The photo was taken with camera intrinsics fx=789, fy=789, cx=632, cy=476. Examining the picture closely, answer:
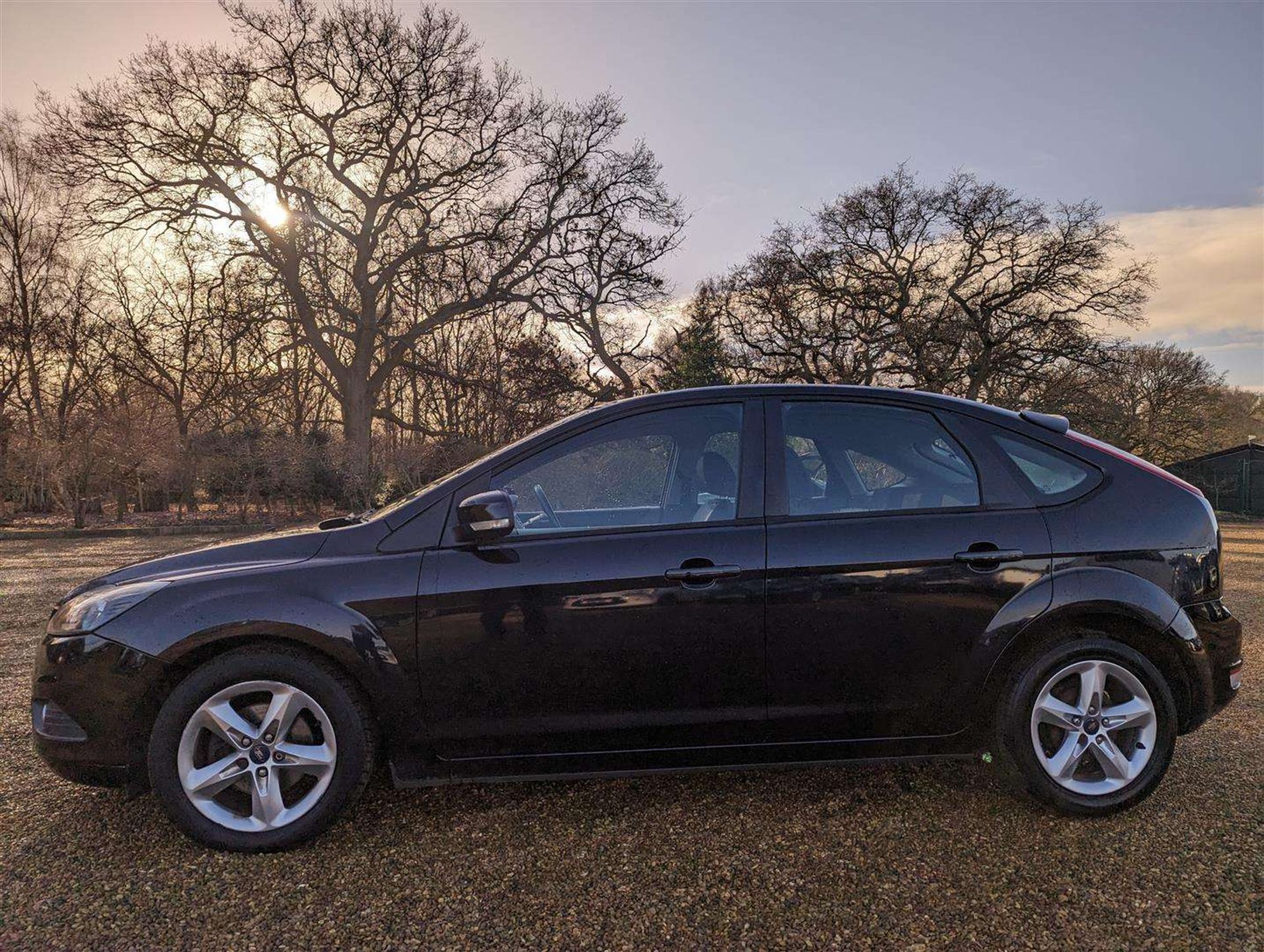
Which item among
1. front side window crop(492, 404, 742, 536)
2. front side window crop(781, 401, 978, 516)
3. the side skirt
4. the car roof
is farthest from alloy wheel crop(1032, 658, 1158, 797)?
front side window crop(492, 404, 742, 536)

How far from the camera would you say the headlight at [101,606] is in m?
2.75

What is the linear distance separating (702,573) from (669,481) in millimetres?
501

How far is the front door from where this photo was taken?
8.89ft

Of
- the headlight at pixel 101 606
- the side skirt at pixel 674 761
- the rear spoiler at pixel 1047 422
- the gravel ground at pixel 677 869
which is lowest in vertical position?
the gravel ground at pixel 677 869

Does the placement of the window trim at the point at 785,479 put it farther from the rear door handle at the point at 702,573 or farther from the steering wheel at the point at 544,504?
the steering wheel at the point at 544,504

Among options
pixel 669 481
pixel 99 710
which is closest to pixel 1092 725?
pixel 669 481

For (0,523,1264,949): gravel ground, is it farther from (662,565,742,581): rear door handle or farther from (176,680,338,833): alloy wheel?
(662,565,742,581): rear door handle

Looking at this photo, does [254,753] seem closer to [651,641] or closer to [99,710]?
[99,710]

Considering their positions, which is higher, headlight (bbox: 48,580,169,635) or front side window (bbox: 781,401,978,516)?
front side window (bbox: 781,401,978,516)

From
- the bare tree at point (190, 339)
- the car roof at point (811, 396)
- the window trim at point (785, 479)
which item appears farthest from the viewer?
the bare tree at point (190, 339)

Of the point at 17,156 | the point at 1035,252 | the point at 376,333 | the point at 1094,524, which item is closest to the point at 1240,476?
the point at 1035,252

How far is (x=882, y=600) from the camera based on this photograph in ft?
9.10

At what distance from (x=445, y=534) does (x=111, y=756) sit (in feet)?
4.43

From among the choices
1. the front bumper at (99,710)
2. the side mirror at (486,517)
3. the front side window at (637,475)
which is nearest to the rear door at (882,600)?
the front side window at (637,475)
